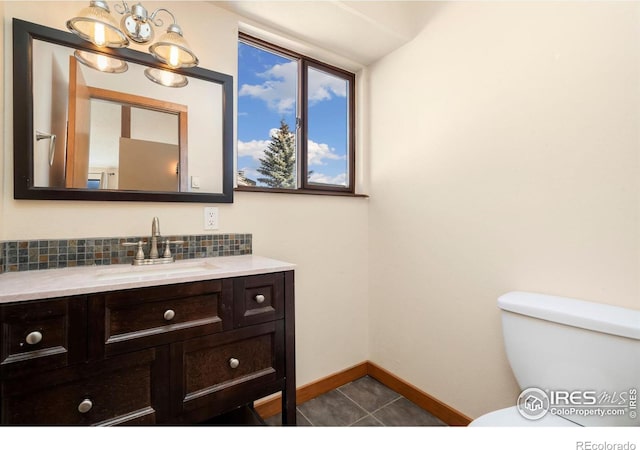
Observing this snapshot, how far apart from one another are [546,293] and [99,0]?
81.7 inches

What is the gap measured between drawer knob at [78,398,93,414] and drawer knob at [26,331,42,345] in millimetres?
216

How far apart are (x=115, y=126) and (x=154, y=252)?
0.57m

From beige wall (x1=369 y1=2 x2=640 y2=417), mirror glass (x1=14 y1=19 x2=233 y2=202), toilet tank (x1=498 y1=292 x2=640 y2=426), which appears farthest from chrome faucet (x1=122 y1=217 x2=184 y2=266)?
toilet tank (x1=498 y1=292 x2=640 y2=426)

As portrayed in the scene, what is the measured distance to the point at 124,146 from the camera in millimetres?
1271

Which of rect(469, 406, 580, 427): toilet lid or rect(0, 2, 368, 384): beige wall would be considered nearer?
rect(469, 406, 580, 427): toilet lid

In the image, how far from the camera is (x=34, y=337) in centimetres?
77

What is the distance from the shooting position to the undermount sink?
1087 millimetres

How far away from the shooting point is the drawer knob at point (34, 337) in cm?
76

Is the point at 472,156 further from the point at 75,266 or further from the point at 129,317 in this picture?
the point at 75,266

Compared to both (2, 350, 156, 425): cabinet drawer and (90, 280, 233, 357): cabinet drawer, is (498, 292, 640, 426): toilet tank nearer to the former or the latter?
(90, 280, 233, 357): cabinet drawer

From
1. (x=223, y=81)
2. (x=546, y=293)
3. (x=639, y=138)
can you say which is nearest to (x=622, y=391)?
(x=546, y=293)

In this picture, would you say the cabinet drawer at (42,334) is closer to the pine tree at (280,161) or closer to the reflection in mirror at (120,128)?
the reflection in mirror at (120,128)

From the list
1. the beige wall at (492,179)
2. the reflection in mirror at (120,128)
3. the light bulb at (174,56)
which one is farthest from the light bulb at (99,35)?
the beige wall at (492,179)

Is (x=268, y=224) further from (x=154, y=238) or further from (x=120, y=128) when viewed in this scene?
(x=120, y=128)
